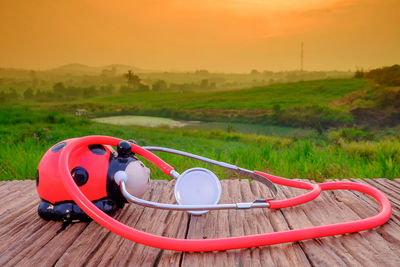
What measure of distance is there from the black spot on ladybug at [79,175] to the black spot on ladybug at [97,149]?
0.63 ft

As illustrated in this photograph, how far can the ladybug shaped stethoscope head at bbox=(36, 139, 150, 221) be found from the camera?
100 inches

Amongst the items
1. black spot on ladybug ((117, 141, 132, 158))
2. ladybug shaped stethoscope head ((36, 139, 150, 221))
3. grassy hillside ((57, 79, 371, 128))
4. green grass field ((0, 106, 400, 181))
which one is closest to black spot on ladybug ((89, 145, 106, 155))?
ladybug shaped stethoscope head ((36, 139, 150, 221))

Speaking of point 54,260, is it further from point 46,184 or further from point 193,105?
point 193,105

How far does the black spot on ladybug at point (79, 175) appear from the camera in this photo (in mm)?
2498

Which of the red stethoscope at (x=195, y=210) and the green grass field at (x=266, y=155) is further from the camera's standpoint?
the green grass field at (x=266, y=155)

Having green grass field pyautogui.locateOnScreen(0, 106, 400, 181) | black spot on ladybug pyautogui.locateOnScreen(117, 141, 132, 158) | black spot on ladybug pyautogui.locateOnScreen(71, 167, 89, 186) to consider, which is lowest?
green grass field pyautogui.locateOnScreen(0, 106, 400, 181)

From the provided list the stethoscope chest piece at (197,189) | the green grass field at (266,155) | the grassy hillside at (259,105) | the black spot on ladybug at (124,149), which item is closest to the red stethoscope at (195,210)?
the stethoscope chest piece at (197,189)

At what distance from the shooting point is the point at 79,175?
2508mm

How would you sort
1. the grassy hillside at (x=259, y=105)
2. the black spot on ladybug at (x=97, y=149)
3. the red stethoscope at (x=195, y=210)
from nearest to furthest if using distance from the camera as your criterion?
the red stethoscope at (x=195, y=210), the black spot on ladybug at (x=97, y=149), the grassy hillside at (x=259, y=105)

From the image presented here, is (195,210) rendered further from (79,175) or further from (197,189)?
(79,175)

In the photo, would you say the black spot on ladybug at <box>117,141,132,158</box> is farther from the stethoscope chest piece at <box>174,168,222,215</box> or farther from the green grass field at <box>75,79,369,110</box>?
the green grass field at <box>75,79,369,110</box>

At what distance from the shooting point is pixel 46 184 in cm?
257

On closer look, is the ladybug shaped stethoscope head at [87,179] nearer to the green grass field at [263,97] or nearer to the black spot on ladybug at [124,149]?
the black spot on ladybug at [124,149]

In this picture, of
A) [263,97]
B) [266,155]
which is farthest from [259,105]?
[266,155]
